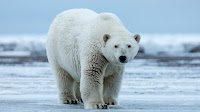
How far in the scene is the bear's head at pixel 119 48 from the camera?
5.39 metres

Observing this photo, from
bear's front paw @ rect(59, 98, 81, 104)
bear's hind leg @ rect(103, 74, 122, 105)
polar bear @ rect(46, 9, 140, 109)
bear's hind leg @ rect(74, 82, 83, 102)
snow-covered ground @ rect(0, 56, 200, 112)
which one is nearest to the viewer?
snow-covered ground @ rect(0, 56, 200, 112)

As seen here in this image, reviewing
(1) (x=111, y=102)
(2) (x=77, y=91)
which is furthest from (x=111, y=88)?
(2) (x=77, y=91)

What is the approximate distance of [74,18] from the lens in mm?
6621

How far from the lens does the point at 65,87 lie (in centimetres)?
662

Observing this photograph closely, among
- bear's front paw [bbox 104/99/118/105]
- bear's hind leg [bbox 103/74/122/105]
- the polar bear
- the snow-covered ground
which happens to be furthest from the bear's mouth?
bear's front paw [bbox 104/99/118/105]

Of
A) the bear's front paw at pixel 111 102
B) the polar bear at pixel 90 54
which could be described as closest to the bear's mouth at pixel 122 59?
the polar bear at pixel 90 54

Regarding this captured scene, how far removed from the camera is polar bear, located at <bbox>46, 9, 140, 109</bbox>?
5.62 meters

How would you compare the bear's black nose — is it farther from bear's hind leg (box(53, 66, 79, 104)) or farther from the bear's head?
bear's hind leg (box(53, 66, 79, 104))

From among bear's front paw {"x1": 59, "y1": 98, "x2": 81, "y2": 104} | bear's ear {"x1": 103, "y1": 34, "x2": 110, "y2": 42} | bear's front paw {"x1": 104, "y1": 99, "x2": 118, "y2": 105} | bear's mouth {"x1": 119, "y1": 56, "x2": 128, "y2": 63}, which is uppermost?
bear's ear {"x1": 103, "y1": 34, "x2": 110, "y2": 42}

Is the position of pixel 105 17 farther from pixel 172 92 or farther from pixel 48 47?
pixel 172 92

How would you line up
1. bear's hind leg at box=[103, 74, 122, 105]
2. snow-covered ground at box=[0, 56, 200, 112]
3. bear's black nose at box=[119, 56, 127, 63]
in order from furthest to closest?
bear's hind leg at box=[103, 74, 122, 105], snow-covered ground at box=[0, 56, 200, 112], bear's black nose at box=[119, 56, 127, 63]

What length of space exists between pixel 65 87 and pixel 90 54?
1.04 metres

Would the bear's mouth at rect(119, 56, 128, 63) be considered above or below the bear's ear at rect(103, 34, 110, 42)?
below

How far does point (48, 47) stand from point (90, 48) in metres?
1.34
